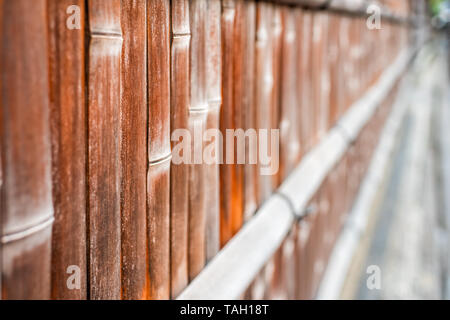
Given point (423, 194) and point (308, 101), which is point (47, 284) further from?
point (423, 194)

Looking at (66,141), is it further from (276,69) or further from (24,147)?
(276,69)

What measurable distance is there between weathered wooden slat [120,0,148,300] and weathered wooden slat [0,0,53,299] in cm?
16

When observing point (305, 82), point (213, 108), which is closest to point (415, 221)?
point (305, 82)

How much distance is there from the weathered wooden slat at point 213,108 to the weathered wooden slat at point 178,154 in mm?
88

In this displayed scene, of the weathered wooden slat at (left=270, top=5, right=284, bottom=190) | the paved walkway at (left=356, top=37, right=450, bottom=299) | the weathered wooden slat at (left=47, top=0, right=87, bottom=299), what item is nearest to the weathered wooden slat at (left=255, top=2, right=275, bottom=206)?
the weathered wooden slat at (left=270, top=5, right=284, bottom=190)

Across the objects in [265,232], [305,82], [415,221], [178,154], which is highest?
[305,82]

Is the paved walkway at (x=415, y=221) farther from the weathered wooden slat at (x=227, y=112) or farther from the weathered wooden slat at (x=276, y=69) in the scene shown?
the weathered wooden slat at (x=227, y=112)

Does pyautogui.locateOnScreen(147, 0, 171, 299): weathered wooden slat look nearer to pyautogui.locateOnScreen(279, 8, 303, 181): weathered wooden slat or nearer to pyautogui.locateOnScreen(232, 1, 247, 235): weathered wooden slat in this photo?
pyautogui.locateOnScreen(232, 1, 247, 235): weathered wooden slat

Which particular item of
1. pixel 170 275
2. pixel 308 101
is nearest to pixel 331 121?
pixel 308 101

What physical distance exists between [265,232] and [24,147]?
79 centimetres

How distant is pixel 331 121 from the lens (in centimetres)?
217

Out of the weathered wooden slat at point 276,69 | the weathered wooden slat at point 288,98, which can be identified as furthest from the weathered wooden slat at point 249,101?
the weathered wooden slat at point 288,98

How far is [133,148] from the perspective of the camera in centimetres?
63
